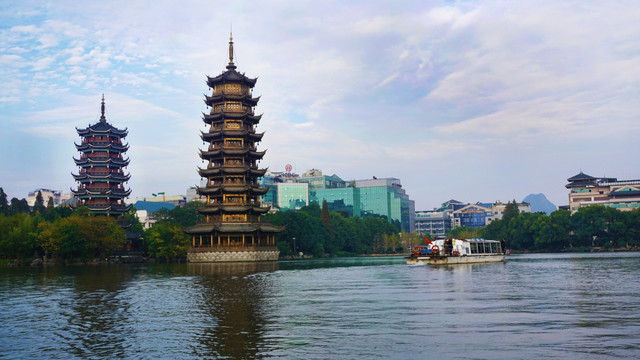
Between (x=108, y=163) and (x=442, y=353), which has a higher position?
(x=108, y=163)

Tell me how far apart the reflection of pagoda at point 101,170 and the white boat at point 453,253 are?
68.8 m

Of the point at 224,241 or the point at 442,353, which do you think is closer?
the point at 442,353

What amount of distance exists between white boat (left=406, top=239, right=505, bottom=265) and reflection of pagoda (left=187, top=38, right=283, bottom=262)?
30.0 metres

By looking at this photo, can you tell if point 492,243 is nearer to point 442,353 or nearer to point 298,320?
point 298,320

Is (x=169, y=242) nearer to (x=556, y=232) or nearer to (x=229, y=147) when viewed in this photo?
(x=229, y=147)

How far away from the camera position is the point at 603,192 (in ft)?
531

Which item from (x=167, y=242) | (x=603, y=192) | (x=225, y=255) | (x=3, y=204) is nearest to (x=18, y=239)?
(x=167, y=242)

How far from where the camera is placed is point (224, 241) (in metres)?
85.1

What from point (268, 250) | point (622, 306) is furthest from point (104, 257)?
point (622, 306)

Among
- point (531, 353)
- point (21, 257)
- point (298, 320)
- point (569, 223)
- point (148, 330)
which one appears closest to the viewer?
point (531, 353)

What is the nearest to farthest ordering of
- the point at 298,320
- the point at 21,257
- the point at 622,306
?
1. the point at 298,320
2. the point at 622,306
3. the point at 21,257

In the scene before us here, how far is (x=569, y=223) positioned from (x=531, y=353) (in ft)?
405

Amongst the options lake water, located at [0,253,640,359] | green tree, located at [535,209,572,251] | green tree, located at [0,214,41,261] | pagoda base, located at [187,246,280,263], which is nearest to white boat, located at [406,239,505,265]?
pagoda base, located at [187,246,280,263]

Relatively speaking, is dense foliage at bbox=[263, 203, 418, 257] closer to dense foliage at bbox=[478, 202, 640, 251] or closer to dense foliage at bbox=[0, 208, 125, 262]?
dense foliage at bbox=[0, 208, 125, 262]
